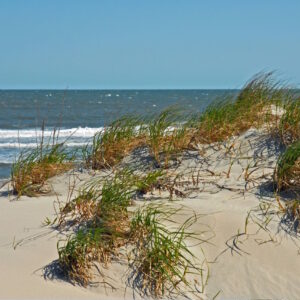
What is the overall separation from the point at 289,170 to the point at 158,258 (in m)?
1.71

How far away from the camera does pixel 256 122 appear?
20.9ft

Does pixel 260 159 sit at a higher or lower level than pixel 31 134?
higher

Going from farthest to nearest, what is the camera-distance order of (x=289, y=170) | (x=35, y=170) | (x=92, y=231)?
→ (x=35, y=170) → (x=289, y=170) → (x=92, y=231)

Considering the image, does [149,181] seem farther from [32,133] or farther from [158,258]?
[32,133]

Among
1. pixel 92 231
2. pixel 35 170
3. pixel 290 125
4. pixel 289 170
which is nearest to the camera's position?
pixel 92 231

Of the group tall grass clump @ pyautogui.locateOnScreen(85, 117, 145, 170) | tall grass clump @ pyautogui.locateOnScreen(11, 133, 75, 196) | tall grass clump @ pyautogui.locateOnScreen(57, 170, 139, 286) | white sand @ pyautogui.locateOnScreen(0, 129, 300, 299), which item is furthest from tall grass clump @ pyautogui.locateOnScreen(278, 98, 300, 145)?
tall grass clump @ pyautogui.locateOnScreen(11, 133, 75, 196)

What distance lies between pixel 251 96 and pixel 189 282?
3.94m

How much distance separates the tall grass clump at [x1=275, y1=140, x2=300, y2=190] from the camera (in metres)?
4.63

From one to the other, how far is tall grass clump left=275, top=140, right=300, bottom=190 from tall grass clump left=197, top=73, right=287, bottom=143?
1442mm

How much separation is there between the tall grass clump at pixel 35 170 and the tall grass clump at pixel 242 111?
1.65 meters

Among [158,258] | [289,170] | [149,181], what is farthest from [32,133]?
[158,258]

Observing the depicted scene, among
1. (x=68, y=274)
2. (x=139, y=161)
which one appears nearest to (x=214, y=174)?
(x=139, y=161)

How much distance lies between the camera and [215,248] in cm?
393

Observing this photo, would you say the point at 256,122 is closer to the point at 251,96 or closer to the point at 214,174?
the point at 251,96
